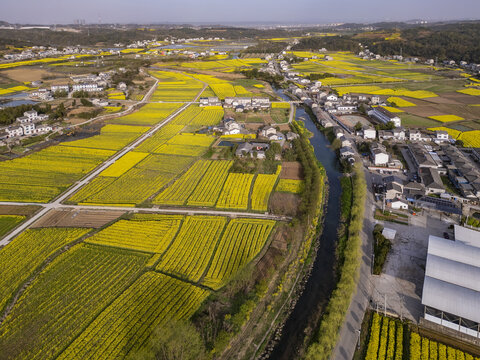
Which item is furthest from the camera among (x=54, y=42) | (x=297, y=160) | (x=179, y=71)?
(x=54, y=42)

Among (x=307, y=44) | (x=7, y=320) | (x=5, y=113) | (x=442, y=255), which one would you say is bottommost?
(x=7, y=320)

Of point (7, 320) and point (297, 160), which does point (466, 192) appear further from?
point (7, 320)

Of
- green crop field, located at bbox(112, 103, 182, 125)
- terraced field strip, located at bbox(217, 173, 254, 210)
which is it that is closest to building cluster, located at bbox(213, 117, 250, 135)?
green crop field, located at bbox(112, 103, 182, 125)

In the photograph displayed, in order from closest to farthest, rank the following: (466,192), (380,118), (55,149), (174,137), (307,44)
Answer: (466,192) → (55,149) → (174,137) → (380,118) → (307,44)

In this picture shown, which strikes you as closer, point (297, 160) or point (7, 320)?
point (7, 320)

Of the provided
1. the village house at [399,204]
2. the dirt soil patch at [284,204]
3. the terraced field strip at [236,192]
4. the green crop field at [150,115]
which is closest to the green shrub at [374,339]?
the dirt soil patch at [284,204]

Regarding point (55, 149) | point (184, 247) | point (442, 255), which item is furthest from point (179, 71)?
point (442, 255)

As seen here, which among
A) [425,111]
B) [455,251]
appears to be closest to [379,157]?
[455,251]

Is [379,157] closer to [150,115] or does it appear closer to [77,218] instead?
[77,218]
